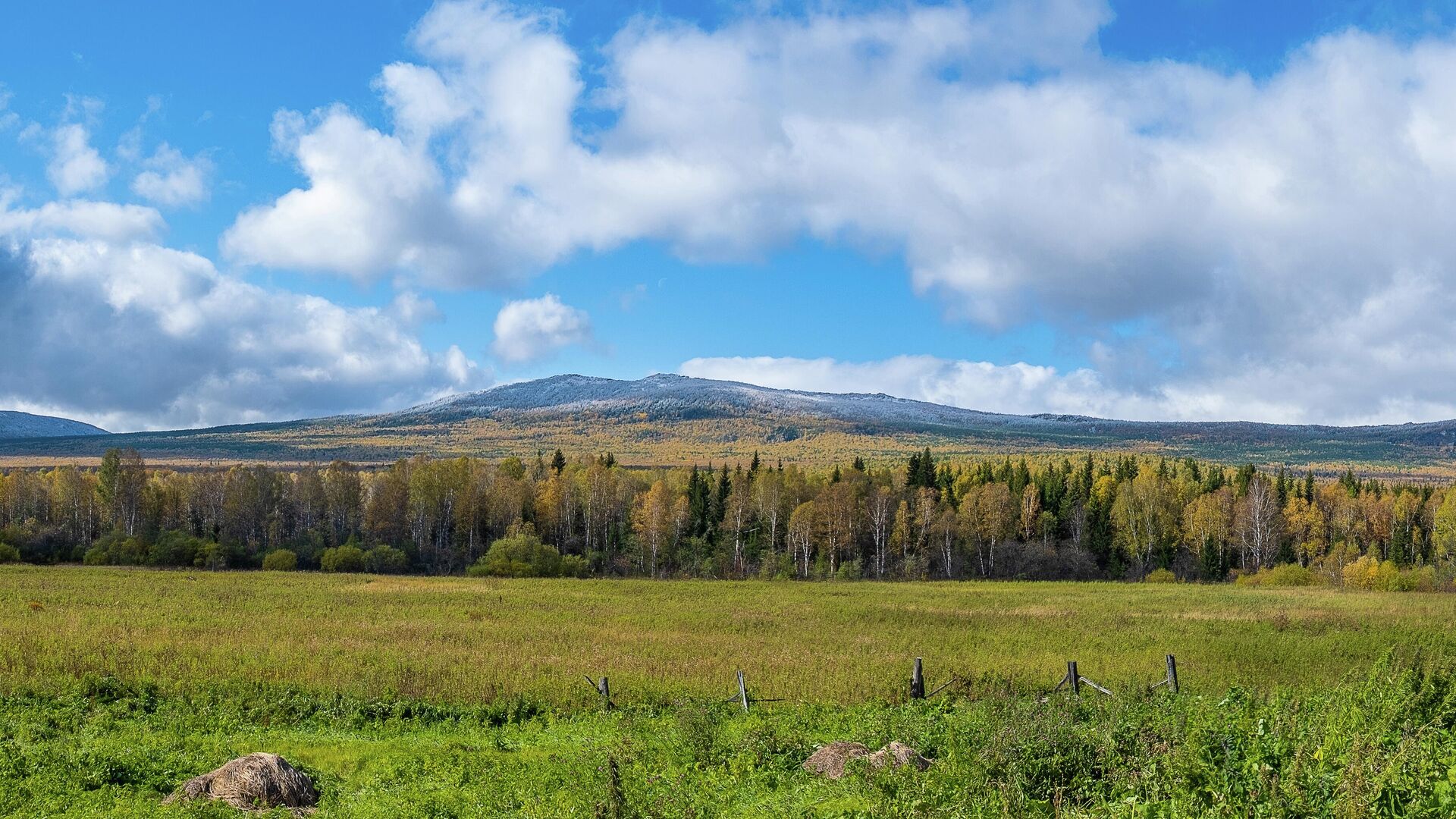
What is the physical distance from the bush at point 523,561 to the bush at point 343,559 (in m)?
10.3

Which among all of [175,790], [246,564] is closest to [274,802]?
[175,790]

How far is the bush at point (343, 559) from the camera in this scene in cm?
8044

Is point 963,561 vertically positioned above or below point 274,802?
below

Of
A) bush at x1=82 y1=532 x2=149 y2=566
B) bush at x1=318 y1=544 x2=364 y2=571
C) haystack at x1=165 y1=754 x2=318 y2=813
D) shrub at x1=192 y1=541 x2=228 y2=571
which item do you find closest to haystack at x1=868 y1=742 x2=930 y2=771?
haystack at x1=165 y1=754 x2=318 y2=813

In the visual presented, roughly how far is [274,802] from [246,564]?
80.4 m

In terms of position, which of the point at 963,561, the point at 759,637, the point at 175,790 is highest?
the point at 175,790

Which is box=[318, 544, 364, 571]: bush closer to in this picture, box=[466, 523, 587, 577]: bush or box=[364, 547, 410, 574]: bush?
box=[364, 547, 410, 574]: bush

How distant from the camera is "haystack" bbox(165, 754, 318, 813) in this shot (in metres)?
14.1

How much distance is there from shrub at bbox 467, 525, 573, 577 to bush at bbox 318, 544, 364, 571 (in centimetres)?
1100

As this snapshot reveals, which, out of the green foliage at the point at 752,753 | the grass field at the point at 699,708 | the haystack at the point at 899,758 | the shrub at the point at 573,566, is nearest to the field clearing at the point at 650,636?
the grass field at the point at 699,708

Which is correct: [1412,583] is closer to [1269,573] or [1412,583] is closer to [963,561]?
[1269,573]

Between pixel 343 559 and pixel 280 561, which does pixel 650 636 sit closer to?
pixel 343 559

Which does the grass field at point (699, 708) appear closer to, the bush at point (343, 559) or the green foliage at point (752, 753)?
the green foliage at point (752, 753)

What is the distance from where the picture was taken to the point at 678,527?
99.2 metres
